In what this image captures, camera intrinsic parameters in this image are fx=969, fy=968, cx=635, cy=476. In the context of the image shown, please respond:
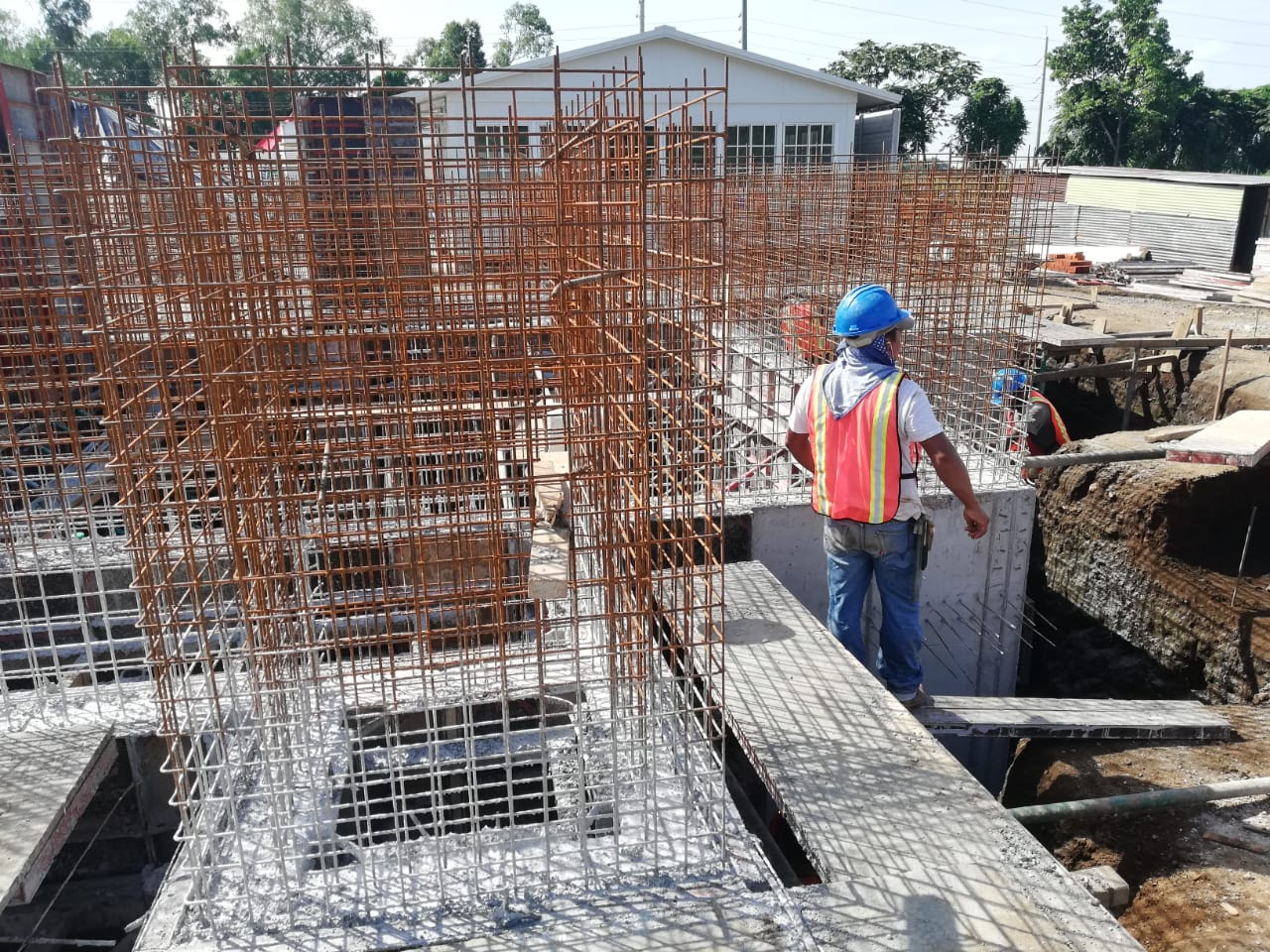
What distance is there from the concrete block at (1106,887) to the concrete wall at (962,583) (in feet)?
8.99

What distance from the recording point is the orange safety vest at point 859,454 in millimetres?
4117

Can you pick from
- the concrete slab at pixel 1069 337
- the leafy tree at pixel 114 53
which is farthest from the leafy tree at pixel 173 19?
the concrete slab at pixel 1069 337

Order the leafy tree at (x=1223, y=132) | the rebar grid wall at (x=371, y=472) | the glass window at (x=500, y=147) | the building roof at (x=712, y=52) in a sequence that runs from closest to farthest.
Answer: the rebar grid wall at (x=371, y=472), the glass window at (x=500, y=147), the building roof at (x=712, y=52), the leafy tree at (x=1223, y=132)

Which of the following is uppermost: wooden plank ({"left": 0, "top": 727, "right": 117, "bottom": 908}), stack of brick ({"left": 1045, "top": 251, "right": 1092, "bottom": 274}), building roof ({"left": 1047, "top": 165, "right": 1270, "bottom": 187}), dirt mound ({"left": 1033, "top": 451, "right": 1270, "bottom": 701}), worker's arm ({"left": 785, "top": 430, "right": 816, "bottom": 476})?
building roof ({"left": 1047, "top": 165, "right": 1270, "bottom": 187})

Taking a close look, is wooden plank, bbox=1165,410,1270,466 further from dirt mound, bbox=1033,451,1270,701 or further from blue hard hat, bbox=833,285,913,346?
blue hard hat, bbox=833,285,913,346

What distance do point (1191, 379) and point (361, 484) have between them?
1147 cm

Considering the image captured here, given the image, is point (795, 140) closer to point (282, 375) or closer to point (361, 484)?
point (361, 484)

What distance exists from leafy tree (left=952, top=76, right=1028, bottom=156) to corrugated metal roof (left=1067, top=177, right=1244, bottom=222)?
10.8 m

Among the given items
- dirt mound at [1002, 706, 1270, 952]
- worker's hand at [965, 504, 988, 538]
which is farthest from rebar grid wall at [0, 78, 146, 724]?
dirt mound at [1002, 706, 1270, 952]

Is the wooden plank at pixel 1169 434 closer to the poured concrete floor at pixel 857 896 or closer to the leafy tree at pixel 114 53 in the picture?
the poured concrete floor at pixel 857 896

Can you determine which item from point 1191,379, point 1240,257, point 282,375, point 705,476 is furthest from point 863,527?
point 1240,257

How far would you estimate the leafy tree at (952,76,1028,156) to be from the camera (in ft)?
120

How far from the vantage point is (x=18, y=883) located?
316 cm

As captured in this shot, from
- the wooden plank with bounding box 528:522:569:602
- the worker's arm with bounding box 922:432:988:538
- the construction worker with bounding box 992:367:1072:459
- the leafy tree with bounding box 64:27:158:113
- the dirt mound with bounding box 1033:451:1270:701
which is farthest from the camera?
the leafy tree with bounding box 64:27:158:113
